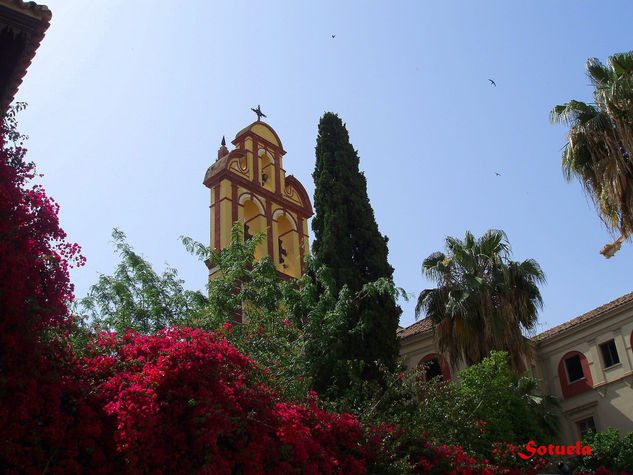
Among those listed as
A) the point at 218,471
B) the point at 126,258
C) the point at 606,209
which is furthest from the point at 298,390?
the point at 606,209

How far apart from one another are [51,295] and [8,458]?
1.99 meters

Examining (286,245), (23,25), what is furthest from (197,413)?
(286,245)

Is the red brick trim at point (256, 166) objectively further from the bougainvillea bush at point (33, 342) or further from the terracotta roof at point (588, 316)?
the bougainvillea bush at point (33, 342)

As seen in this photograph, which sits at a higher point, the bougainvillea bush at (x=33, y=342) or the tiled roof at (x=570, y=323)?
the tiled roof at (x=570, y=323)

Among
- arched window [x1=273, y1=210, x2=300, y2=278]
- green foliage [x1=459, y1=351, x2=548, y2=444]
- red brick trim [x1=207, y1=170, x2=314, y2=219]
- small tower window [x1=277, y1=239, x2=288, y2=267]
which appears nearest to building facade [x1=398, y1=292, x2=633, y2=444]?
arched window [x1=273, y1=210, x2=300, y2=278]

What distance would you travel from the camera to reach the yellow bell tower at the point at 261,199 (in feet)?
83.3

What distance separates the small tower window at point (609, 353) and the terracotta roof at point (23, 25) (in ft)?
72.7

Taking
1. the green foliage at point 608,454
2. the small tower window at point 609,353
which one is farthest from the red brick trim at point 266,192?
the green foliage at point 608,454

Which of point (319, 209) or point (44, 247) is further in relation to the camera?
point (319, 209)

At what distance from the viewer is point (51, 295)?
8727 millimetres

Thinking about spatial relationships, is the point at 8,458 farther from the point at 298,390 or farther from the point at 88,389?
the point at 298,390

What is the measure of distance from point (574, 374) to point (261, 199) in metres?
13.2

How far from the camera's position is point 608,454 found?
21.0 metres

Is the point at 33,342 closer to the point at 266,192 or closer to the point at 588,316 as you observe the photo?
the point at 266,192
